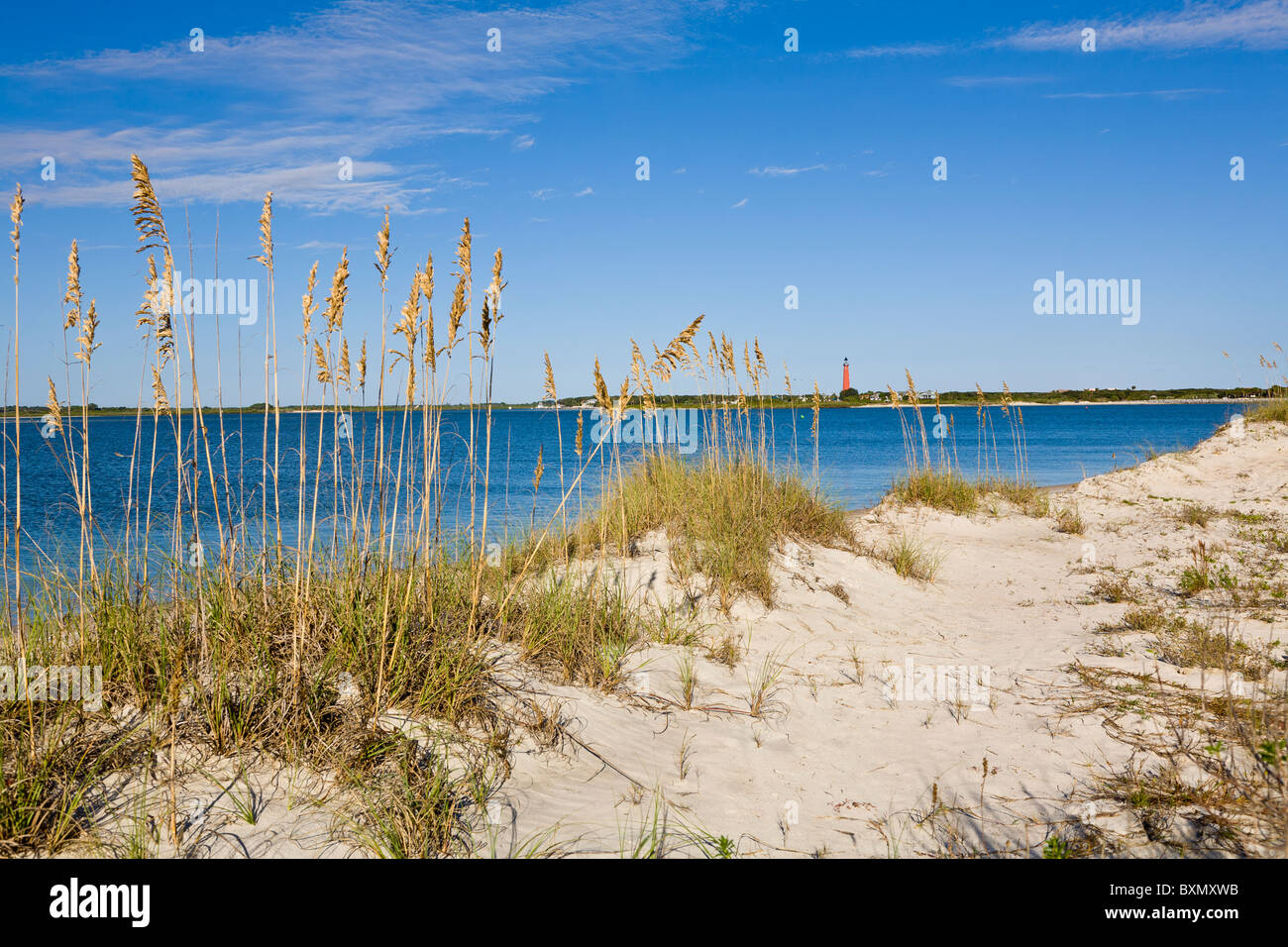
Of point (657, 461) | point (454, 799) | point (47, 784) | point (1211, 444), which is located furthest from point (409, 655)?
point (1211, 444)

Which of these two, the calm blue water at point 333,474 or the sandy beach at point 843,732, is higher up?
the calm blue water at point 333,474

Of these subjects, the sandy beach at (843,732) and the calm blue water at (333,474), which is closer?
the sandy beach at (843,732)

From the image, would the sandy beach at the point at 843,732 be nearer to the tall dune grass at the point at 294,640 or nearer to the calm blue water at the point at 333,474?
the tall dune grass at the point at 294,640

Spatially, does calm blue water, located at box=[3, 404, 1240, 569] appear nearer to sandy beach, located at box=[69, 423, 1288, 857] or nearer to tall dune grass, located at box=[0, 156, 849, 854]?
tall dune grass, located at box=[0, 156, 849, 854]

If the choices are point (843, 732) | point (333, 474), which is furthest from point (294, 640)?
point (843, 732)

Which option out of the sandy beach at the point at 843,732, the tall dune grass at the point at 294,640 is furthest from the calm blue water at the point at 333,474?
the sandy beach at the point at 843,732

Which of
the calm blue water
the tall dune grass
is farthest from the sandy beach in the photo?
the calm blue water

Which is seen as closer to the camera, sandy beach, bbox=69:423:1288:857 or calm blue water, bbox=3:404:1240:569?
sandy beach, bbox=69:423:1288:857

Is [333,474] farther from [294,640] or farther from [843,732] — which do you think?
[843,732]

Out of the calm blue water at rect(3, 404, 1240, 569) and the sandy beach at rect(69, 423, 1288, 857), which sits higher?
the calm blue water at rect(3, 404, 1240, 569)

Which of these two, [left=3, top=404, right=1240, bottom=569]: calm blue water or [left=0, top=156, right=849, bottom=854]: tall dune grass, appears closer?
[left=0, top=156, right=849, bottom=854]: tall dune grass

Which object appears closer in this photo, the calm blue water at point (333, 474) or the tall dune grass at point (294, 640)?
the tall dune grass at point (294, 640)
